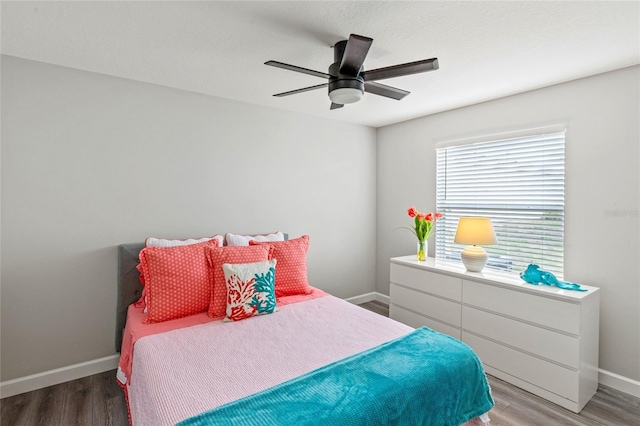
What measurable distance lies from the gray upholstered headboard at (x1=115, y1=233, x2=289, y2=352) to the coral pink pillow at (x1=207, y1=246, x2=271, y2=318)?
2.25 ft

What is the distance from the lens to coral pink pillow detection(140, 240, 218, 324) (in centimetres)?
227

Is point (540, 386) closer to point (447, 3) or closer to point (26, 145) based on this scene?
point (447, 3)

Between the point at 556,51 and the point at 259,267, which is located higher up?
the point at 556,51

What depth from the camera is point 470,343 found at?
2910mm

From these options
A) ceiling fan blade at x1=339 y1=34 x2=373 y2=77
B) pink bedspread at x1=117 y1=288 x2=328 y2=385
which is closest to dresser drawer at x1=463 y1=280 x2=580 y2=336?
pink bedspread at x1=117 y1=288 x2=328 y2=385

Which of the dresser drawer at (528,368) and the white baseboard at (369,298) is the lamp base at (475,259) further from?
the white baseboard at (369,298)

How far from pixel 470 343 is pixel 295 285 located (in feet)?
5.46

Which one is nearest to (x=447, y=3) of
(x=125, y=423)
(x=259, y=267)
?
(x=259, y=267)

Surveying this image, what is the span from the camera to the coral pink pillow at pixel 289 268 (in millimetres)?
2795

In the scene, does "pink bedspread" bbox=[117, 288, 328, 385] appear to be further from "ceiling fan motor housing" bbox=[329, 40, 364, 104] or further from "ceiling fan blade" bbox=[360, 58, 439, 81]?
"ceiling fan blade" bbox=[360, 58, 439, 81]

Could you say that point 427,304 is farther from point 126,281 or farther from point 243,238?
point 126,281

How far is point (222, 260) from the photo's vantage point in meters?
2.49

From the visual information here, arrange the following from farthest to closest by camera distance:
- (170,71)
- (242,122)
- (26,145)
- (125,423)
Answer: (242,122), (170,71), (26,145), (125,423)

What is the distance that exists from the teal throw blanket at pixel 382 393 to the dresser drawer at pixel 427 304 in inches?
49.2
